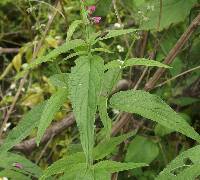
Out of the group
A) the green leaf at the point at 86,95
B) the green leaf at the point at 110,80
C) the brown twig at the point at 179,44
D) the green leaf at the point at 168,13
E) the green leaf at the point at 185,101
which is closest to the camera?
the green leaf at the point at 86,95

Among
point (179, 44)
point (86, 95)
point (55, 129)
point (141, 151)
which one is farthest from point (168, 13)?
point (86, 95)

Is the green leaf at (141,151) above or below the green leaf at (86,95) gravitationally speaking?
below

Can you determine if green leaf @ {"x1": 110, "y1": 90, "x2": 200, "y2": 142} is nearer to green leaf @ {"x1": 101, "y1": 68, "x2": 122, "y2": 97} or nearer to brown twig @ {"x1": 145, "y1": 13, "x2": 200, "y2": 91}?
green leaf @ {"x1": 101, "y1": 68, "x2": 122, "y2": 97}

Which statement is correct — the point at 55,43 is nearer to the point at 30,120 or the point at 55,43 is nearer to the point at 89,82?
the point at 30,120

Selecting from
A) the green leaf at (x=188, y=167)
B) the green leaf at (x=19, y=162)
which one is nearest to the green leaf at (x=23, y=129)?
the green leaf at (x=19, y=162)

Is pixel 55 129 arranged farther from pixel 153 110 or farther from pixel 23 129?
pixel 153 110

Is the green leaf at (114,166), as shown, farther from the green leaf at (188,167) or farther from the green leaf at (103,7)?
the green leaf at (103,7)
